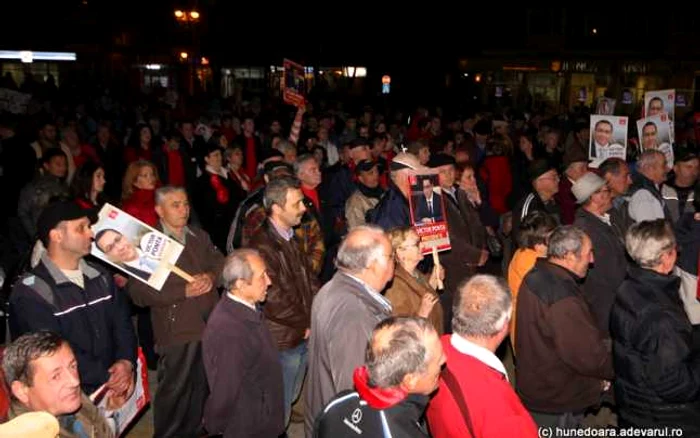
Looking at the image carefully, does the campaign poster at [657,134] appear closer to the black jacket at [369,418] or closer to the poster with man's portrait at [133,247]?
the poster with man's portrait at [133,247]

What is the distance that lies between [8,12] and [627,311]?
107 ft

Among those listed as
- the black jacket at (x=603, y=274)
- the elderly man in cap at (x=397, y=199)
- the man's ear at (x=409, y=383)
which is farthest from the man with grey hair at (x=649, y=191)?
the man's ear at (x=409, y=383)

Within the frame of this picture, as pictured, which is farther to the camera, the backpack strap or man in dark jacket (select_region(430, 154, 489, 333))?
man in dark jacket (select_region(430, 154, 489, 333))

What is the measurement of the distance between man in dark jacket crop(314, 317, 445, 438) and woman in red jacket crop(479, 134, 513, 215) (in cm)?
686

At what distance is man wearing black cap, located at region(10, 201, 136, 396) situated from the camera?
4.05 meters

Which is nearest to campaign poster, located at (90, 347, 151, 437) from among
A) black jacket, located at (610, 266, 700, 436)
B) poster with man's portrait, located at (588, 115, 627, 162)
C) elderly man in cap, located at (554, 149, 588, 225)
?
black jacket, located at (610, 266, 700, 436)

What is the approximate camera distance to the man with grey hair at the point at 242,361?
4.11 metres

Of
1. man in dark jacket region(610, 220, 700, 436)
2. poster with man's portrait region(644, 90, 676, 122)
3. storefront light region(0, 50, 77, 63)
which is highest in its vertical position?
storefront light region(0, 50, 77, 63)

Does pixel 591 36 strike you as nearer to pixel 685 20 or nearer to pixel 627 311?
pixel 685 20

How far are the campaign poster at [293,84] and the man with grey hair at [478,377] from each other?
327 inches

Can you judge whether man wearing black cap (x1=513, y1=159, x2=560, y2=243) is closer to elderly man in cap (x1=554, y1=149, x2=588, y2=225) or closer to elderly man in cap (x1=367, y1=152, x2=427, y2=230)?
elderly man in cap (x1=554, y1=149, x2=588, y2=225)

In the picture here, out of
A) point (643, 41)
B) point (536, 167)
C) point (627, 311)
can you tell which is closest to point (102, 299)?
point (627, 311)

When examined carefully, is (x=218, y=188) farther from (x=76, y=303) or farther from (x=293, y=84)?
(x=76, y=303)

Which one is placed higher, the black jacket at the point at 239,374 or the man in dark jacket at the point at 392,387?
the man in dark jacket at the point at 392,387
